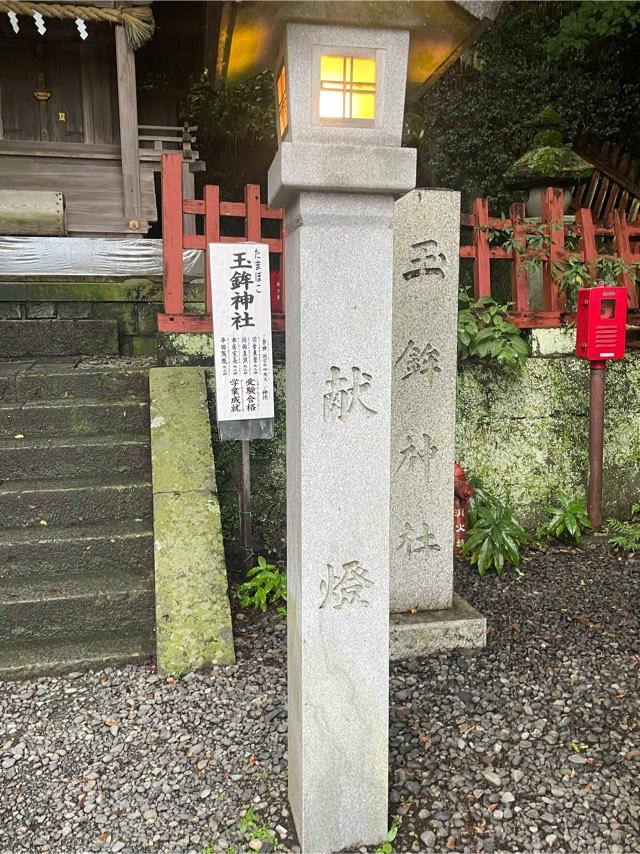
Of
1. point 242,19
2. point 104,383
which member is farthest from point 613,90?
point 242,19

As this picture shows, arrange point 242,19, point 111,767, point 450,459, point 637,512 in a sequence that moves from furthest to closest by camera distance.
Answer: point 637,512 → point 450,459 → point 111,767 → point 242,19

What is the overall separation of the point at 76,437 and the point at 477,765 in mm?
3469

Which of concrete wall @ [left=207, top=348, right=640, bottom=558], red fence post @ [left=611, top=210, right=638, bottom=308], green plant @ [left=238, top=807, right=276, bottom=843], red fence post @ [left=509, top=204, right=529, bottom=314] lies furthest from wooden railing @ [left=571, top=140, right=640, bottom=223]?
green plant @ [left=238, top=807, right=276, bottom=843]

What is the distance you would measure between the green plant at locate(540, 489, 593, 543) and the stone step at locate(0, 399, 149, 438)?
3264 mm

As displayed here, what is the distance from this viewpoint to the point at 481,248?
17.1ft

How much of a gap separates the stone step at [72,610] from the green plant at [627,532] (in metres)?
3.51

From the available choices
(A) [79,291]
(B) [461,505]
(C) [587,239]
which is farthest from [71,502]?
(C) [587,239]

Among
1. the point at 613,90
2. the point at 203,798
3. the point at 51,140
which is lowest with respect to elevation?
the point at 203,798

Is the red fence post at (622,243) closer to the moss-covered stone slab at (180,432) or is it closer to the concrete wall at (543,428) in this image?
the concrete wall at (543,428)

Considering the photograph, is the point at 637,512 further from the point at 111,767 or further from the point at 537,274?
the point at 111,767

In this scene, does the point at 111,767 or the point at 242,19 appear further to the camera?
the point at 111,767

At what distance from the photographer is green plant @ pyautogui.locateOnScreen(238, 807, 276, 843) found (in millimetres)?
2500

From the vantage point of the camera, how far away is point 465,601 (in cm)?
412

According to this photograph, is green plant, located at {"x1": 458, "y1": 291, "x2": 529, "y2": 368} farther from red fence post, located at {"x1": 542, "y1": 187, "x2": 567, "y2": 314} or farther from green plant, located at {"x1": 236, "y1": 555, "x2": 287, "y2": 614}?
green plant, located at {"x1": 236, "y1": 555, "x2": 287, "y2": 614}
